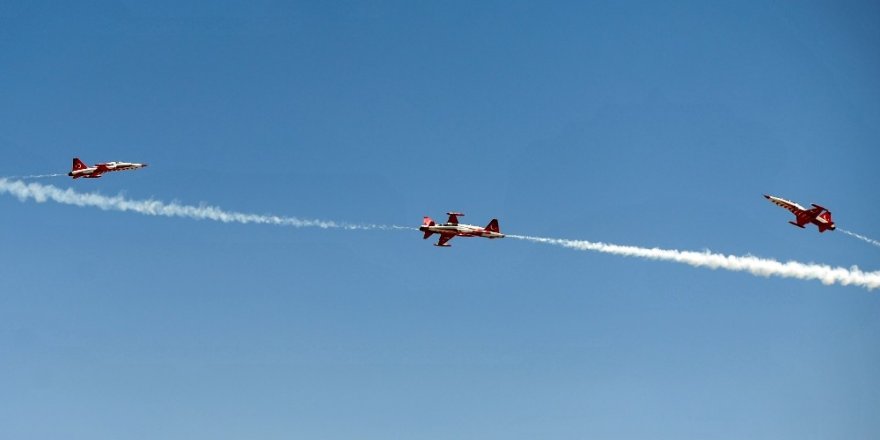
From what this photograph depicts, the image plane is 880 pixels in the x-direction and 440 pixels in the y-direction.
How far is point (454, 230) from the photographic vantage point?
612 ft

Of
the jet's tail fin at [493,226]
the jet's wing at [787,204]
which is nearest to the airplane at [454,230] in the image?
the jet's tail fin at [493,226]

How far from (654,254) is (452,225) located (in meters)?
41.3

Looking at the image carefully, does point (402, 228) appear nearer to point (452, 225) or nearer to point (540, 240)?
point (452, 225)

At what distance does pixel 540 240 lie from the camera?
188 meters

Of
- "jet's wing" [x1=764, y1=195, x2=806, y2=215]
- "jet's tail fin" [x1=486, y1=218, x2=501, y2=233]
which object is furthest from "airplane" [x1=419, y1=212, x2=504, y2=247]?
"jet's wing" [x1=764, y1=195, x2=806, y2=215]

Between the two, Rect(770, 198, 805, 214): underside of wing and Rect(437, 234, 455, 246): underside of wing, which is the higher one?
Rect(770, 198, 805, 214): underside of wing

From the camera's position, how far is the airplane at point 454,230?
612 feet

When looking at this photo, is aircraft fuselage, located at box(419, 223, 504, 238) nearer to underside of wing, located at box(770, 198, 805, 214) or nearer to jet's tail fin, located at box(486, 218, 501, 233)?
jet's tail fin, located at box(486, 218, 501, 233)

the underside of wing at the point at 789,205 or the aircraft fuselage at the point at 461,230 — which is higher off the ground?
the underside of wing at the point at 789,205

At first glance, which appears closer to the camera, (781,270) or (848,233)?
(848,233)

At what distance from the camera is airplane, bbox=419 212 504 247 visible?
186500 mm

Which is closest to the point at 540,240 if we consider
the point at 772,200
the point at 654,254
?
the point at 654,254

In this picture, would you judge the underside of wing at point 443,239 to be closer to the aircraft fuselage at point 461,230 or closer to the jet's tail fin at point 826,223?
the aircraft fuselage at point 461,230

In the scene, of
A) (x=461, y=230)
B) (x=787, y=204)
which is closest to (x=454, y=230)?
(x=461, y=230)
